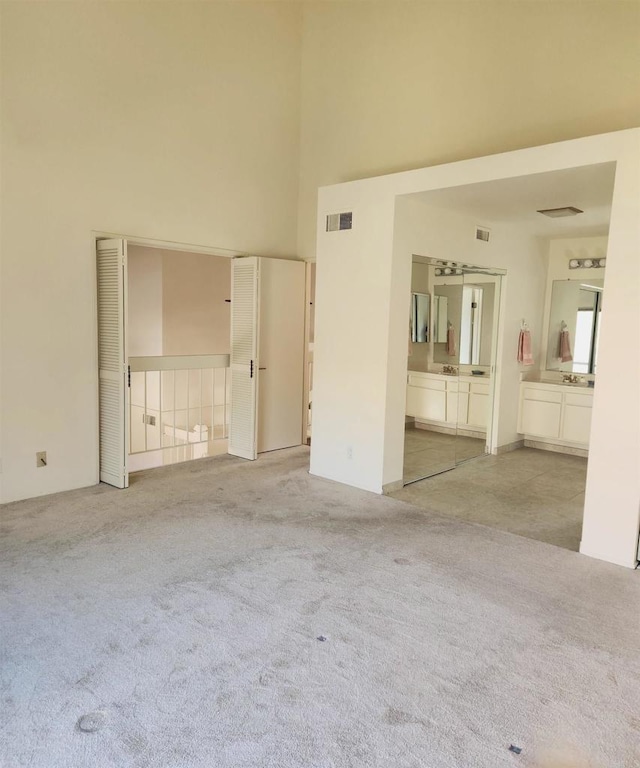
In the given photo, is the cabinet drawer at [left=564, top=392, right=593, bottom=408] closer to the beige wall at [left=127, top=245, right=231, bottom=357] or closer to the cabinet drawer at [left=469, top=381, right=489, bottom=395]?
the cabinet drawer at [left=469, top=381, right=489, bottom=395]

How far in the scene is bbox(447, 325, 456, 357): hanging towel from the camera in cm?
569

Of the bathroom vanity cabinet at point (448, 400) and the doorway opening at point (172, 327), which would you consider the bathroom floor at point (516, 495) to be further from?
the doorway opening at point (172, 327)

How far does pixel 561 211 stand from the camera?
198 inches

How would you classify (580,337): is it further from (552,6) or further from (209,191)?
(209,191)

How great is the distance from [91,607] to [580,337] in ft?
19.4

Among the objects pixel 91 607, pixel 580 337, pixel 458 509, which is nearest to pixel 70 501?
pixel 91 607

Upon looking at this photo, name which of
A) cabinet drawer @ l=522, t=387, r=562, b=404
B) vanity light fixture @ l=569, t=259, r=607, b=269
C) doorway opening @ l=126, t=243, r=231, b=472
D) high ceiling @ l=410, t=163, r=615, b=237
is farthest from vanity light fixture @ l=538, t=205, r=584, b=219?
doorway opening @ l=126, t=243, r=231, b=472

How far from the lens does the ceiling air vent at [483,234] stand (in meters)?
5.63

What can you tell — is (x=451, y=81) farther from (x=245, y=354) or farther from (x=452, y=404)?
(x=245, y=354)

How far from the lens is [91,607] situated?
2.92 m

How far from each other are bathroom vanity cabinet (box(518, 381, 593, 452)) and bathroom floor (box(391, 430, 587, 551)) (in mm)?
276

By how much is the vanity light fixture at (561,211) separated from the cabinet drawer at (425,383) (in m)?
1.83

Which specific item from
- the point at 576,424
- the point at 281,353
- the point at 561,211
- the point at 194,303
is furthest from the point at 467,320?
the point at 194,303

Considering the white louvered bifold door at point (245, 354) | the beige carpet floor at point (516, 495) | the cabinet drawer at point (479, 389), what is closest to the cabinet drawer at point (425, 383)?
the cabinet drawer at point (479, 389)
